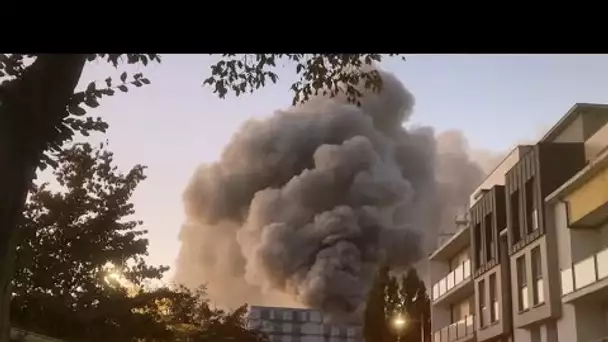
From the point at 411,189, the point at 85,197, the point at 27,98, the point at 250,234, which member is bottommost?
the point at 27,98

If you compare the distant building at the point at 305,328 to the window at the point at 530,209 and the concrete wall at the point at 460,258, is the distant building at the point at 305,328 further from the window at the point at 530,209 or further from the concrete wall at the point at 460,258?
the window at the point at 530,209

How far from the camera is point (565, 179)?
1079 centimetres

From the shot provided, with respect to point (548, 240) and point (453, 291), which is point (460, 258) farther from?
point (548, 240)

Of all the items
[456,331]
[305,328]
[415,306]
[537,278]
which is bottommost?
[456,331]

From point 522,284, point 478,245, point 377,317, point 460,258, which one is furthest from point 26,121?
point 377,317

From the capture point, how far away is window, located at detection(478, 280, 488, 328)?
1330 cm

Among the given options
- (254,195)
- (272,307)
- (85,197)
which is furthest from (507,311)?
(254,195)

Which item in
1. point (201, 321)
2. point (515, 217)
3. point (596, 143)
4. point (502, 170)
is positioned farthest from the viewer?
point (201, 321)

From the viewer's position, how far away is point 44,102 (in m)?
3.78

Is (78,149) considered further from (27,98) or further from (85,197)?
(27,98)

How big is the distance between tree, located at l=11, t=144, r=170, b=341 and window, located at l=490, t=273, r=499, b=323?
5292mm

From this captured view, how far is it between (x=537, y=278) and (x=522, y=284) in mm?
703

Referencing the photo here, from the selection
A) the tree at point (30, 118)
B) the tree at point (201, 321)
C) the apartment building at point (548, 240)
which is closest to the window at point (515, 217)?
the apartment building at point (548, 240)
